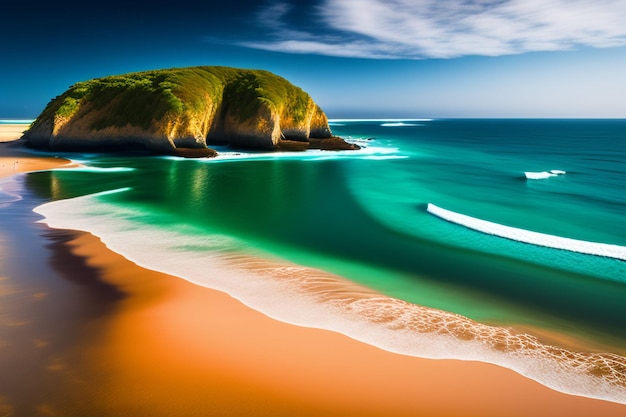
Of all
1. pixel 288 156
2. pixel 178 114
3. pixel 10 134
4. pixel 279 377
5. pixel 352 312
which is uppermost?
pixel 178 114

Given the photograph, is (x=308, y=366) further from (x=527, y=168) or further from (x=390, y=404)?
(x=527, y=168)

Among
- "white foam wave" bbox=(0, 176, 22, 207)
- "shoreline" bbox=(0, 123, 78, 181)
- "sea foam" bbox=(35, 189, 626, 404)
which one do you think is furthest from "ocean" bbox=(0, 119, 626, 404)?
"shoreline" bbox=(0, 123, 78, 181)

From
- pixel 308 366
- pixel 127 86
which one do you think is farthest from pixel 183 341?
pixel 127 86

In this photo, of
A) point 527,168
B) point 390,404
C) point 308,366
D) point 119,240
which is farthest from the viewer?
point 527,168

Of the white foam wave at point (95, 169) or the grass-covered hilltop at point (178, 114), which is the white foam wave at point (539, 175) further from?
the white foam wave at point (95, 169)

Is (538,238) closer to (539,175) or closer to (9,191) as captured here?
(539,175)

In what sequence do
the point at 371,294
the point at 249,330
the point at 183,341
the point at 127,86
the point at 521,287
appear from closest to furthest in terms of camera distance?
the point at 183,341 < the point at 249,330 < the point at 371,294 < the point at 521,287 < the point at 127,86

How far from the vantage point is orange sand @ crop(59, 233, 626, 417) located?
5.31m

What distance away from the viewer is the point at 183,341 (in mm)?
6887

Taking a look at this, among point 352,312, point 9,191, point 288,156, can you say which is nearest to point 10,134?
point 288,156

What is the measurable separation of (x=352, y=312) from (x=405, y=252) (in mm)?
5311

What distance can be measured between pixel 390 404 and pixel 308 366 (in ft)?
4.76

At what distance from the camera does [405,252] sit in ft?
42.7

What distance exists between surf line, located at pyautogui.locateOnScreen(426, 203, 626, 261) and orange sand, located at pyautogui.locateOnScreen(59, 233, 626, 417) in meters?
9.62
